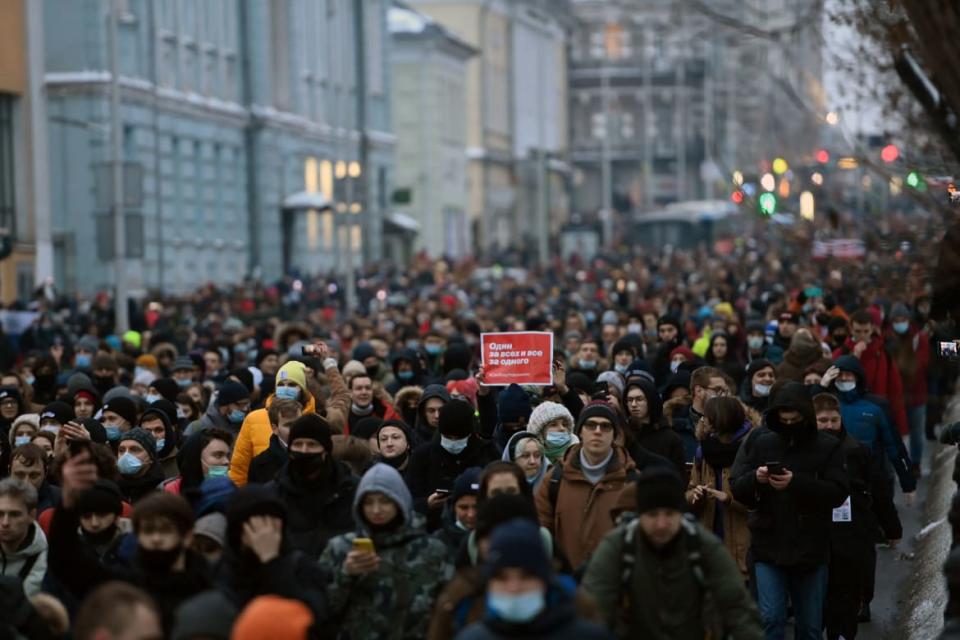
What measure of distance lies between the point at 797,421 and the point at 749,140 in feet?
362

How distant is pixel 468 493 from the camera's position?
404 inches

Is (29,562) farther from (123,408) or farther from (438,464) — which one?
(123,408)

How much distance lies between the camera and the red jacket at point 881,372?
19438 mm

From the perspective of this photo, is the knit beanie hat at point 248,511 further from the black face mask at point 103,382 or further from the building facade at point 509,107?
the building facade at point 509,107

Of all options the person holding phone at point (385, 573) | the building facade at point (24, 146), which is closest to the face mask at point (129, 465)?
the person holding phone at point (385, 573)

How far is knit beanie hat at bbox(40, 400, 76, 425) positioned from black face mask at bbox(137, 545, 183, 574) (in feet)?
19.7

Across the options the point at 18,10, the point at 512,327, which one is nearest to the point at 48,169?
the point at 18,10

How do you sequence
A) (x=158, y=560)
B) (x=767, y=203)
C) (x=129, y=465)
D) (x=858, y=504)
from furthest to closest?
(x=767, y=203)
(x=858, y=504)
(x=129, y=465)
(x=158, y=560)

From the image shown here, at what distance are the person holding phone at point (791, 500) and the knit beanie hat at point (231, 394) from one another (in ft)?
13.6

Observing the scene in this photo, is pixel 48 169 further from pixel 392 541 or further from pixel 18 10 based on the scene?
pixel 392 541

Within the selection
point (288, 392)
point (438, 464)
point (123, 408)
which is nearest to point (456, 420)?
point (438, 464)

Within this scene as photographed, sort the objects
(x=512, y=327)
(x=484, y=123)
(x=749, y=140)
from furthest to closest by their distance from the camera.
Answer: (x=749, y=140), (x=484, y=123), (x=512, y=327)

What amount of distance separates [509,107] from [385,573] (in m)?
101

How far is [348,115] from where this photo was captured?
49.4 metres
